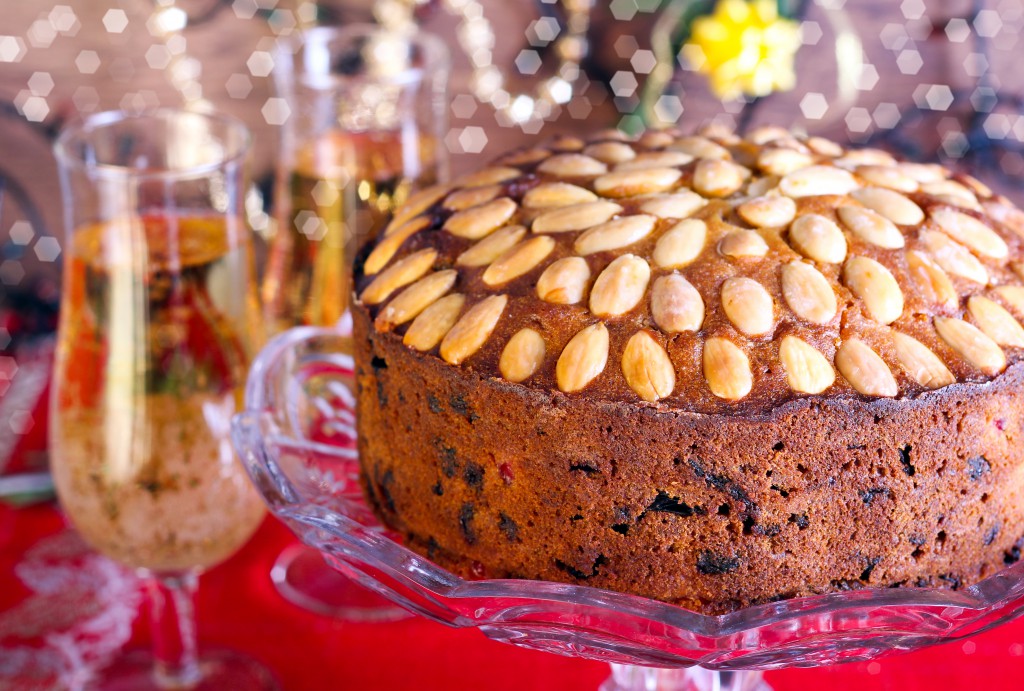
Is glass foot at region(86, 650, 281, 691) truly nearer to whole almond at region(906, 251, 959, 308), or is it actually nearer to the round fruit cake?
the round fruit cake

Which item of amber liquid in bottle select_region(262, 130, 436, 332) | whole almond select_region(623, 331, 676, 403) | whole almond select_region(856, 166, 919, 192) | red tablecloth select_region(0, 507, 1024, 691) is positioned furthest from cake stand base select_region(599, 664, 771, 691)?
amber liquid in bottle select_region(262, 130, 436, 332)

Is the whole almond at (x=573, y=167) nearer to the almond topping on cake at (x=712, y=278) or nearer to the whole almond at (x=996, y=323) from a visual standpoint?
the almond topping on cake at (x=712, y=278)

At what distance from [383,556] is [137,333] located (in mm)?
481

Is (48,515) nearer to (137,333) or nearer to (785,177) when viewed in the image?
(137,333)

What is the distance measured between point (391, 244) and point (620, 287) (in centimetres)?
24

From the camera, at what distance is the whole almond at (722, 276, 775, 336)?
31.2 inches

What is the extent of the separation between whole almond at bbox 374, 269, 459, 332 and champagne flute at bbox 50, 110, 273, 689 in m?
0.37

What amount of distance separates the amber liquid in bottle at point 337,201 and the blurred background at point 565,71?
0.62m

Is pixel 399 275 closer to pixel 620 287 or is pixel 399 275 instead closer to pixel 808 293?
pixel 620 287

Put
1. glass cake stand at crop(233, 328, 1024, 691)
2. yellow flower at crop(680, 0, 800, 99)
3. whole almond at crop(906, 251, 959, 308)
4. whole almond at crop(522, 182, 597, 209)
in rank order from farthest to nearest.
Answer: yellow flower at crop(680, 0, 800, 99)
whole almond at crop(522, 182, 597, 209)
whole almond at crop(906, 251, 959, 308)
glass cake stand at crop(233, 328, 1024, 691)

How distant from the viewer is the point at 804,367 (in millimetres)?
773

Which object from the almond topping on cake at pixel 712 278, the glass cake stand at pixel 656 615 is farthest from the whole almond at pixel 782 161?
the glass cake stand at pixel 656 615

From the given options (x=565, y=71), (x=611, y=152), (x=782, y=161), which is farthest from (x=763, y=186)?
(x=565, y=71)

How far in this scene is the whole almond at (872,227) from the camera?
0.86 metres
